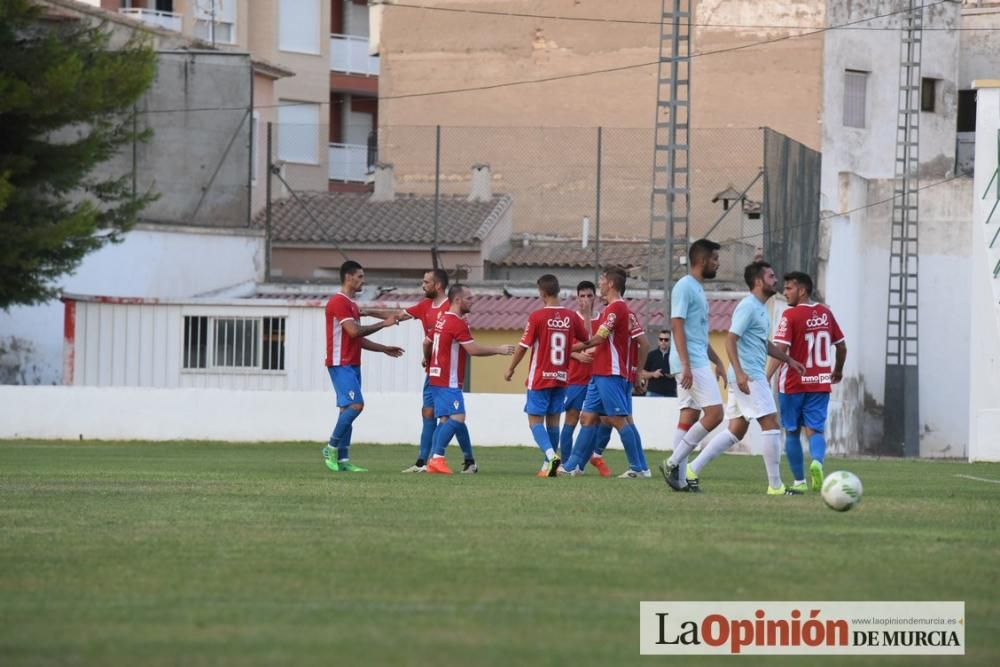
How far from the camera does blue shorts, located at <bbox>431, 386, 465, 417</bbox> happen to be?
61.8ft

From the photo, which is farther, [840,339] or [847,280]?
[847,280]

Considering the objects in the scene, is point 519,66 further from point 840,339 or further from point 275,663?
point 275,663

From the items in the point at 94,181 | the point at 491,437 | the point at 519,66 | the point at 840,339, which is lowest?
the point at 491,437

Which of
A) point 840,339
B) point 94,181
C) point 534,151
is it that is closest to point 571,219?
point 534,151

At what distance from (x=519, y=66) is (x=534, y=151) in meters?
3.76

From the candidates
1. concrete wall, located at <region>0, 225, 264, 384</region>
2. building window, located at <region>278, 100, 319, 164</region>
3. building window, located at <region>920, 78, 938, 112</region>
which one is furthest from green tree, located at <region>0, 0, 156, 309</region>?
building window, located at <region>920, 78, 938, 112</region>

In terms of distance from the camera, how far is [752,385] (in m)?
15.3

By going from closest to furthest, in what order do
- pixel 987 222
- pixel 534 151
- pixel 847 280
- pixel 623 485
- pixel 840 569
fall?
pixel 840 569, pixel 623 485, pixel 987 222, pixel 847 280, pixel 534 151

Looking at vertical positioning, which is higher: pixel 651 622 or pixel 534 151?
pixel 534 151

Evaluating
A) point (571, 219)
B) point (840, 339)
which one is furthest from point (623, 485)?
point (571, 219)

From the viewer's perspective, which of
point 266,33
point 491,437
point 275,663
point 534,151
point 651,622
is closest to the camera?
point 275,663

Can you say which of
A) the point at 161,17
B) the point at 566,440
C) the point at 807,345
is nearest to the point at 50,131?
the point at 566,440

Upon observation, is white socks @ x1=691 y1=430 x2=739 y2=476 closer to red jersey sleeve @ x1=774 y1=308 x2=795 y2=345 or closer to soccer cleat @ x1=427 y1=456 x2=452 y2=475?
red jersey sleeve @ x1=774 y1=308 x2=795 y2=345

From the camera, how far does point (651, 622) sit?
7.35 meters
